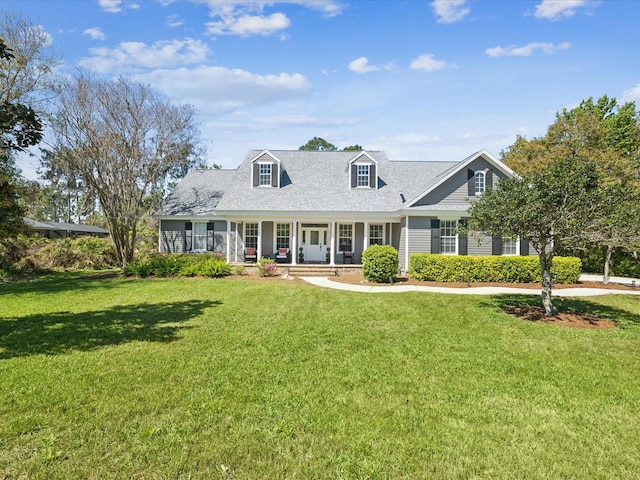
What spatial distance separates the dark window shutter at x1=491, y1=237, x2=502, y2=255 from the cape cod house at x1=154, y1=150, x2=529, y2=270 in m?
0.05

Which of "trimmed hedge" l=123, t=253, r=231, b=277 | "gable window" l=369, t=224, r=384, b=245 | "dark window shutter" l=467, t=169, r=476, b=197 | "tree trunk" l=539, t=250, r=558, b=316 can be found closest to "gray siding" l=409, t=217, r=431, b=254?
"dark window shutter" l=467, t=169, r=476, b=197

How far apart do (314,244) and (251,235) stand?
369 cm

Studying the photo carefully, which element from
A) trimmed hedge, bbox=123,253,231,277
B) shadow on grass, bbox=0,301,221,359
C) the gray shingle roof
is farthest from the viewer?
the gray shingle roof

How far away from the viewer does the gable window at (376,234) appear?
65.6 ft

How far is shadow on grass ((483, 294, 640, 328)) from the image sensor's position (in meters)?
8.89

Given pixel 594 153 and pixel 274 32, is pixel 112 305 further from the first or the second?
pixel 594 153

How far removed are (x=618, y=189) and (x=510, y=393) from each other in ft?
21.0

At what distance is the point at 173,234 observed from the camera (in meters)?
Answer: 20.8

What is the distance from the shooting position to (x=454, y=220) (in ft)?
55.2

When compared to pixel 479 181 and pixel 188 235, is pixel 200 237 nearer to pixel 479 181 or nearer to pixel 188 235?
pixel 188 235

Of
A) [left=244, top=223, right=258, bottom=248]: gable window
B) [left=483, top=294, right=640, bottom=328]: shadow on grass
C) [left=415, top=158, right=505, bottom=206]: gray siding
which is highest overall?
[left=415, top=158, right=505, bottom=206]: gray siding

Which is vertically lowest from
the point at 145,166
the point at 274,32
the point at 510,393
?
the point at 510,393

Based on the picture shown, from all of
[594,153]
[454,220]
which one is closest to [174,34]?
[454,220]

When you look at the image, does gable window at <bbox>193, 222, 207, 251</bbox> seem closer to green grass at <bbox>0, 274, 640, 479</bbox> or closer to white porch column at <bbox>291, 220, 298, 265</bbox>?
white porch column at <bbox>291, 220, 298, 265</bbox>
